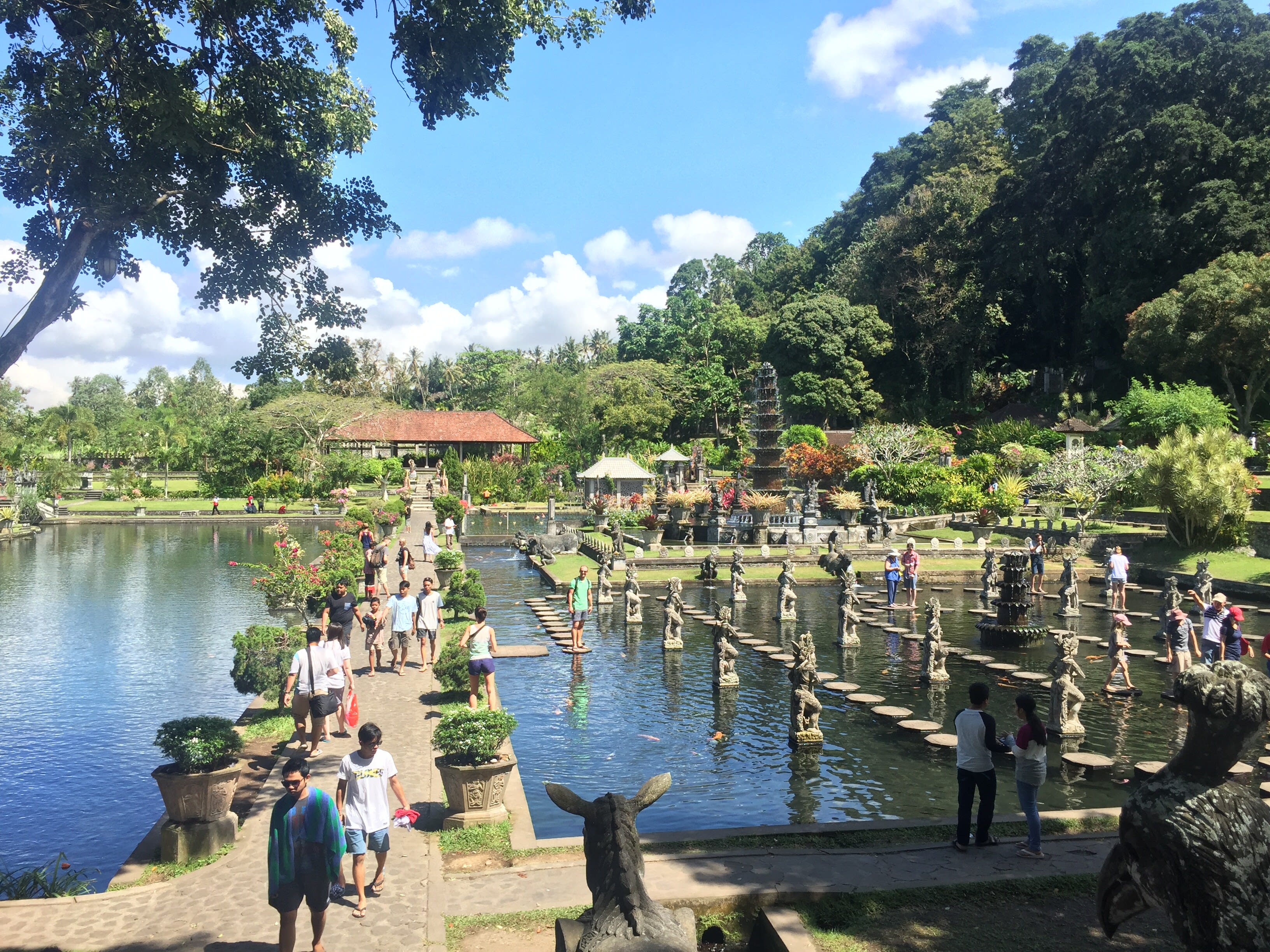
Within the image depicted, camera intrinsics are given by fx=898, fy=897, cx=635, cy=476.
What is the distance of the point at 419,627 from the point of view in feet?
50.8

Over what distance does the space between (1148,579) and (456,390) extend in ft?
261

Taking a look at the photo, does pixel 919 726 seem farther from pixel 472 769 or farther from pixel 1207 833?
pixel 1207 833

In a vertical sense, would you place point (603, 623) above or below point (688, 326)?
below

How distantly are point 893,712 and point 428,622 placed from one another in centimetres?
766

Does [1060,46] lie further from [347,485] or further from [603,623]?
[603,623]

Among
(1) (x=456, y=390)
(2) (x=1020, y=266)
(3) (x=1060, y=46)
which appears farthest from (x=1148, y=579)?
(1) (x=456, y=390)

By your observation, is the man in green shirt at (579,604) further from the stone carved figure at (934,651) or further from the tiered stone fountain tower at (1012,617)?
the tiered stone fountain tower at (1012,617)

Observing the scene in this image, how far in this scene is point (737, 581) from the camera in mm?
23938

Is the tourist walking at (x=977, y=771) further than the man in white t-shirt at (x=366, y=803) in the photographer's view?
Yes

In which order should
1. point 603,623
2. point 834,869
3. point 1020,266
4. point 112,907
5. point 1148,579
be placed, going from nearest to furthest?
point 112,907, point 834,869, point 603,623, point 1148,579, point 1020,266

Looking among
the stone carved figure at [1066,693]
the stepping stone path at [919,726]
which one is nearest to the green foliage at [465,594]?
the stepping stone path at [919,726]

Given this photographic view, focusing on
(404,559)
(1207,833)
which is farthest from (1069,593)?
(1207,833)

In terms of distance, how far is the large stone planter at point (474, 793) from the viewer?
8773 millimetres

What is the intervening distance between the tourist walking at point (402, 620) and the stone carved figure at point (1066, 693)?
9.84m
